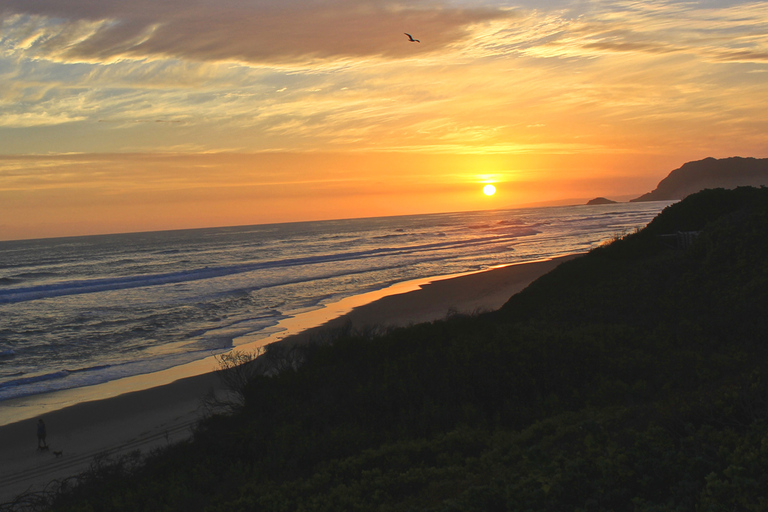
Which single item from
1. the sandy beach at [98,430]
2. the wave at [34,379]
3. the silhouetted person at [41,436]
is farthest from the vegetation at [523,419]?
the wave at [34,379]

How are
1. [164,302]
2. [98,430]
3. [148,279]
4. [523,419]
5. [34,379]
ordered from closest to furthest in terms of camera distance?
[523,419]
[98,430]
[34,379]
[164,302]
[148,279]

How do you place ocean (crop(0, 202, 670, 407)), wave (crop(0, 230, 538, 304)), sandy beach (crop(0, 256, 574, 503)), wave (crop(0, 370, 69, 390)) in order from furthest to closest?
wave (crop(0, 230, 538, 304)) → ocean (crop(0, 202, 670, 407)) → wave (crop(0, 370, 69, 390)) → sandy beach (crop(0, 256, 574, 503))

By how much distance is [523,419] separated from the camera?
31.6 feet

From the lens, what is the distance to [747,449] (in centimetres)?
568

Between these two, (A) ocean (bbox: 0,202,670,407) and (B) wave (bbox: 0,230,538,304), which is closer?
(A) ocean (bbox: 0,202,670,407)

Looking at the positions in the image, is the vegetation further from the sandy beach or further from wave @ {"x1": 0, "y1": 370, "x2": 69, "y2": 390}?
wave @ {"x1": 0, "y1": 370, "x2": 69, "y2": 390}

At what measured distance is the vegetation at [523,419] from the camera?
599 cm

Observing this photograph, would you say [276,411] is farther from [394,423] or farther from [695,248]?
[695,248]

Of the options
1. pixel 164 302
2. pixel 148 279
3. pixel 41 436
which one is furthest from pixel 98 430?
pixel 148 279

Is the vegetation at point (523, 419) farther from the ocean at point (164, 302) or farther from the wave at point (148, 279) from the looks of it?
the wave at point (148, 279)

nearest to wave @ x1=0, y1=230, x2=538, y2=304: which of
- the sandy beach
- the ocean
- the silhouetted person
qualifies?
the ocean

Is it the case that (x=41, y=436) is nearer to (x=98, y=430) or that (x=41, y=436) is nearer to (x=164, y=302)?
(x=98, y=430)

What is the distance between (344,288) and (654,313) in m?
25.1

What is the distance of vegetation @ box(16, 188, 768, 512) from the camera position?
19.6ft
